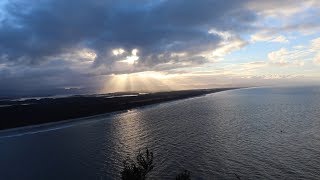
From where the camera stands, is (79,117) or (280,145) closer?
(280,145)

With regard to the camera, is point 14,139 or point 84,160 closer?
point 84,160

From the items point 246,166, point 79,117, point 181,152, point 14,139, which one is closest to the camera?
point 246,166

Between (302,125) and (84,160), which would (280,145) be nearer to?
(302,125)

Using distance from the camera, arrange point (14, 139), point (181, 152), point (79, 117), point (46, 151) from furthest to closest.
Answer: point (79, 117) < point (14, 139) < point (46, 151) < point (181, 152)

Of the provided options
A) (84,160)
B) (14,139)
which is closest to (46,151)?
(84,160)

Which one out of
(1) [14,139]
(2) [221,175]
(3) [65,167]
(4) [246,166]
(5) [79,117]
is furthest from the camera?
(5) [79,117]

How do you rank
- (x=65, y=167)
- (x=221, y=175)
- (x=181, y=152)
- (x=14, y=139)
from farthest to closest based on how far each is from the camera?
(x=14, y=139) → (x=181, y=152) → (x=65, y=167) → (x=221, y=175)

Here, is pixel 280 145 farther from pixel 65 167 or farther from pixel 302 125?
pixel 65 167

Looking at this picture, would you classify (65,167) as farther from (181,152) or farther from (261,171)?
(261,171)

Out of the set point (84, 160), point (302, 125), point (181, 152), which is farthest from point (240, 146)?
point (302, 125)
